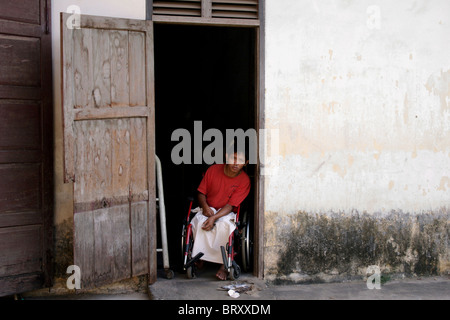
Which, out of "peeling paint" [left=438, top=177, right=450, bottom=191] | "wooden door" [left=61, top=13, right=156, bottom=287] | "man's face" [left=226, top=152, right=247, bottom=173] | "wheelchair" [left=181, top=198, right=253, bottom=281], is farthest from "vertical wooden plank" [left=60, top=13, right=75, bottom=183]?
"peeling paint" [left=438, top=177, right=450, bottom=191]

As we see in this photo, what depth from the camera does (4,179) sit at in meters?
4.18

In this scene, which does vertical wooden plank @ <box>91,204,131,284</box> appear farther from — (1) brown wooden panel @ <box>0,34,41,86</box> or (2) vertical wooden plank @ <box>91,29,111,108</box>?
(1) brown wooden panel @ <box>0,34,41,86</box>

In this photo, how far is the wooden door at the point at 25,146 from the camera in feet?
13.7

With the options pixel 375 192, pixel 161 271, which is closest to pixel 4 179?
pixel 161 271

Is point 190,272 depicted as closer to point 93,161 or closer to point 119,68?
point 93,161

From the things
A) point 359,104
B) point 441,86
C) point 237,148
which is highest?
point 441,86

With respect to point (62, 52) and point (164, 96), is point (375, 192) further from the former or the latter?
point (164, 96)

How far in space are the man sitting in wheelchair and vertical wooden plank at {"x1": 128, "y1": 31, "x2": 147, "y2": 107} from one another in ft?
3.82

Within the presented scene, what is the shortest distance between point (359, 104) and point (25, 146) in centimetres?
318

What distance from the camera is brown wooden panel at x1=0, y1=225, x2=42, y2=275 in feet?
13.8

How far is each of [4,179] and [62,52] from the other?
1180mm

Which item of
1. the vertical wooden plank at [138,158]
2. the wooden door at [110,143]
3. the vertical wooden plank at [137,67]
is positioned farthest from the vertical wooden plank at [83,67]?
the vertical wooden plank at [138,158]

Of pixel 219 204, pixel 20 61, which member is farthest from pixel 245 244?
pixel 20 61

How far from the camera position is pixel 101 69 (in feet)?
13.9
